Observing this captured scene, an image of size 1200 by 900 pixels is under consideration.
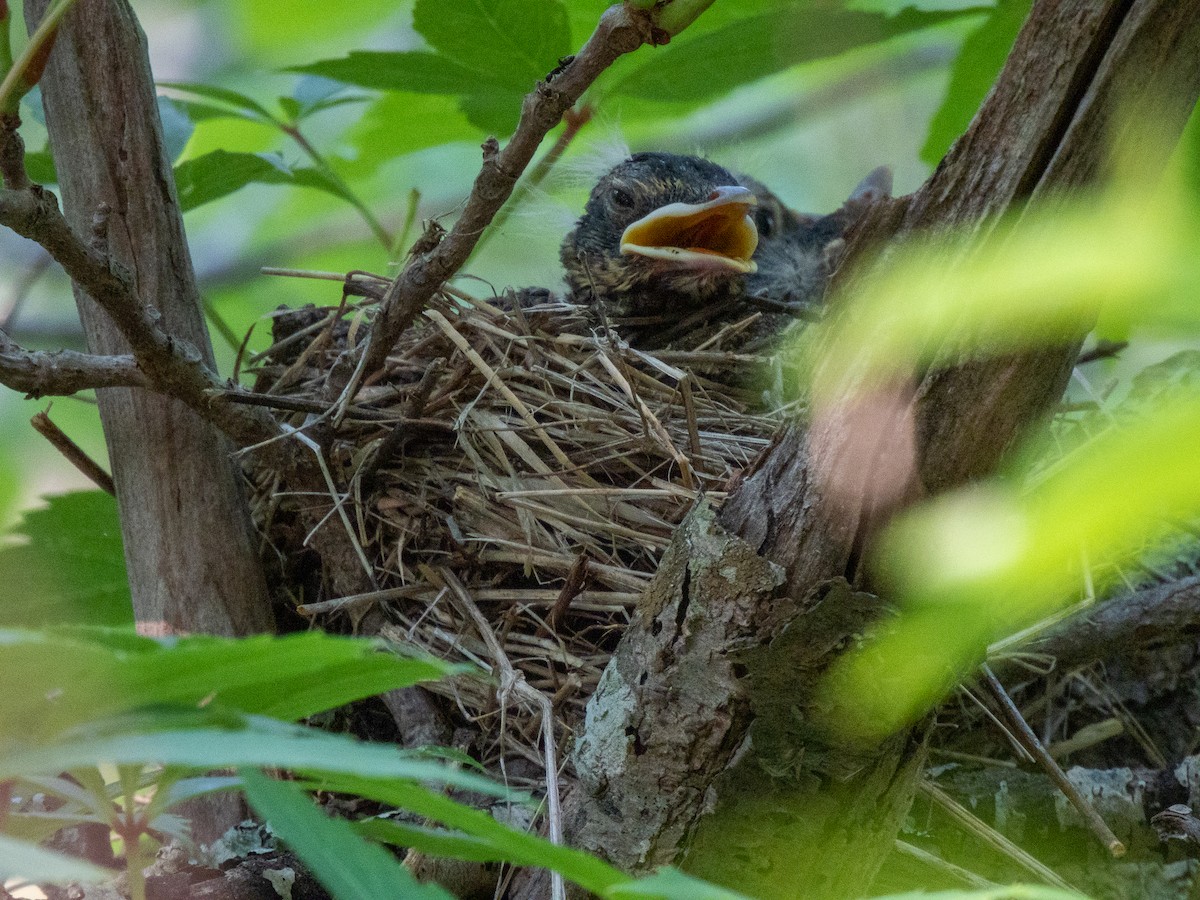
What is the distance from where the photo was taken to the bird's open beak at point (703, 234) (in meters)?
1.72

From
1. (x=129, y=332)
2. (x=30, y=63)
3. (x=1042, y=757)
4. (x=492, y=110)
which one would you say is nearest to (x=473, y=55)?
(x=492, y=110)

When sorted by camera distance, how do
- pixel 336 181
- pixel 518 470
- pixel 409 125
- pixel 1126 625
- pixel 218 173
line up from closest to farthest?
1. pixel 1126 625
2. pixel 518 470
3. pixel 218 173
4. pixel 336 181
5. pixel 409 125

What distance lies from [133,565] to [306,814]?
93cm

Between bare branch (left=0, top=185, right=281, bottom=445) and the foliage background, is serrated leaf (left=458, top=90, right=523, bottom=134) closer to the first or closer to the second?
the foliage background

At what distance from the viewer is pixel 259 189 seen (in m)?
3.17

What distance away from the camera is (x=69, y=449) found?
4.20ft

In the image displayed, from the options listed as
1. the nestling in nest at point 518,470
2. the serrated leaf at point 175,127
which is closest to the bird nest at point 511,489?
the nestling in nest at point 518,470

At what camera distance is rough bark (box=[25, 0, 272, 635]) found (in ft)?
4.23

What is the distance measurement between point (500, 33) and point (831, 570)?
104 cm

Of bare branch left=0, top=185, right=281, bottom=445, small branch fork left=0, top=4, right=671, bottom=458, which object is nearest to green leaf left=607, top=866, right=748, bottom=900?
small branch fork left=0, top=4, right=671, bottom=458

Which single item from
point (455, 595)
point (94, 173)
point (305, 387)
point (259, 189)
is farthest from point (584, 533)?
point (259, 189)

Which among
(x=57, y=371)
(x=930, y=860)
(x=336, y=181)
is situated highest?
(x=336, y=181)

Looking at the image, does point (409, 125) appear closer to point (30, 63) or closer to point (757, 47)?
point (757, 47)

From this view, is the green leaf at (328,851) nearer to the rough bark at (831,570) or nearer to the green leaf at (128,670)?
the green leaf at (128,670)
